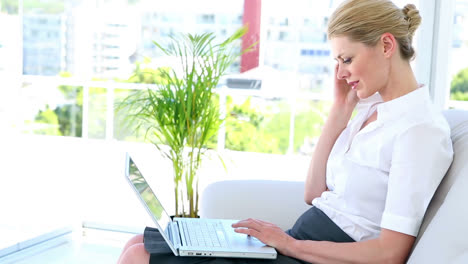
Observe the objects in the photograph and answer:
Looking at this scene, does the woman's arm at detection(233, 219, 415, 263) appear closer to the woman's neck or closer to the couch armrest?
the woman's neck

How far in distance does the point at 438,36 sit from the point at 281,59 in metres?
2.28

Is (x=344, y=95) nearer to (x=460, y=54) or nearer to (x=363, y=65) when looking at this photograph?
(x=363, y=65)

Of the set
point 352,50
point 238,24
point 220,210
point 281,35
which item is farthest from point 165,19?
point 352,50

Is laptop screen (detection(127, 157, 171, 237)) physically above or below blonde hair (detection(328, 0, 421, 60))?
below

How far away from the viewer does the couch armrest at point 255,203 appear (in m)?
2.35

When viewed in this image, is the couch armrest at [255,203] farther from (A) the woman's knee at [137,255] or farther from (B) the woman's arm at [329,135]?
(A) the woman's knee at [137,255]

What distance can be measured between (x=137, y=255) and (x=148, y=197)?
0.21 metres

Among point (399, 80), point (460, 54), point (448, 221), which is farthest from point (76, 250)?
point (460, 54)

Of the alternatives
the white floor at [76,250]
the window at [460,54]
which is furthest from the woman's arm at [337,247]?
the window at [460,54]

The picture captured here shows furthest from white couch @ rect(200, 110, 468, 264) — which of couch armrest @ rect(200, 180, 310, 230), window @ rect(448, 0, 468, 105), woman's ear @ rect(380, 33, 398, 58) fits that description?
window @ rect(448, 0, 468, 105)

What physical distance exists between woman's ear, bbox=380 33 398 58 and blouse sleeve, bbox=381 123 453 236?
236 mm

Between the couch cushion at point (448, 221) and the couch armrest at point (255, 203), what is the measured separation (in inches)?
28.4

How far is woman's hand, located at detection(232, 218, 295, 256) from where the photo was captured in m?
1.73

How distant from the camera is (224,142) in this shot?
616 cm
